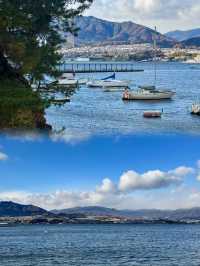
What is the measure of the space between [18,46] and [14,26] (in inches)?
34.9

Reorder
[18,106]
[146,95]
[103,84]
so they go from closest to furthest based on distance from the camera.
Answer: [18,106] < [146,95] < [103,84]

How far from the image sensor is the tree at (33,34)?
1759 cm

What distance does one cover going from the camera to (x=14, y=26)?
701 inches

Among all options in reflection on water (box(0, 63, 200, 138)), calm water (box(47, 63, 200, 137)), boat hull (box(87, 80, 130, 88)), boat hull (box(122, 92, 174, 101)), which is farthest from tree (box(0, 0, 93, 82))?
boat hull (box(87, 80, 130, 88))

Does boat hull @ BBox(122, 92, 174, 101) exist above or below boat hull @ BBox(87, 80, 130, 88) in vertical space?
below

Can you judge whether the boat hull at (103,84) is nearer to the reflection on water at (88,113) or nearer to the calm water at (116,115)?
the reflection on water at (88,113)

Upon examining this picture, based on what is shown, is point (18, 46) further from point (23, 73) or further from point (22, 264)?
point (22, 264)

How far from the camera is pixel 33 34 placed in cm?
2044

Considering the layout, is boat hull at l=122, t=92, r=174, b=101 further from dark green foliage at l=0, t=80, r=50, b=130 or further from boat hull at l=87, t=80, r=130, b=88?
dark green foliage at l=0, t=80, r=50, b=130

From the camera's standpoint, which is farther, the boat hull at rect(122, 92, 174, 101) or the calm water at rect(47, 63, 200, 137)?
the boat hull at rect(122, 92, 174, 101)

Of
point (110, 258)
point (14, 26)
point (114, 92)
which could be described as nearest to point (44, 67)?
point (14, 26)

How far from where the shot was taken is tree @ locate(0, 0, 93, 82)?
1759 cm

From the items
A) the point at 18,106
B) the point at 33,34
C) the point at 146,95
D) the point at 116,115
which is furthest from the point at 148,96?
the point at 18,106

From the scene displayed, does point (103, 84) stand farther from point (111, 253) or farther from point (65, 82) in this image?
point (111, 253)
